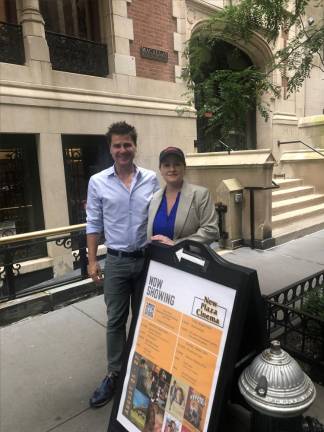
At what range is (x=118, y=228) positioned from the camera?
266 cm

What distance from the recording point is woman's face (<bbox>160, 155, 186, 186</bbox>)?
2.29 metres

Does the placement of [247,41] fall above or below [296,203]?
above

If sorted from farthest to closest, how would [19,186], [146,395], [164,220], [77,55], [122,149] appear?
[77,55], [19,186], [122,149], [164,220], [146,395]

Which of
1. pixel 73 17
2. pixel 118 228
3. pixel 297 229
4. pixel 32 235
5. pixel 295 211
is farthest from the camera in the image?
pixel 295 211

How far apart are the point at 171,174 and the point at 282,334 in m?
1.75

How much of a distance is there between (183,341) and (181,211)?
774mm

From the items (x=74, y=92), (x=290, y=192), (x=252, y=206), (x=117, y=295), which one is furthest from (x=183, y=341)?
(x=290, y=192)

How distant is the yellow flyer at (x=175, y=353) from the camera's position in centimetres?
184

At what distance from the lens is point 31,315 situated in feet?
13.9

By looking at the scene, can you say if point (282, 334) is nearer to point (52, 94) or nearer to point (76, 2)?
point (52, 94)

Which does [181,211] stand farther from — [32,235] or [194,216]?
[32,235]

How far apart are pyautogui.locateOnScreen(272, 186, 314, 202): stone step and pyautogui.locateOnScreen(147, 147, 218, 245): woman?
6841 mm

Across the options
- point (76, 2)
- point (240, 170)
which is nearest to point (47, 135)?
point (76, 2)

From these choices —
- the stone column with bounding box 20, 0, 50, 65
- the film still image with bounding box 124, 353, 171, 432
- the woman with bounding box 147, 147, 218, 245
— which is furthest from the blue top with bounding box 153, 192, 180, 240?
the stone column with bounding box 20, 0, 50, 65
